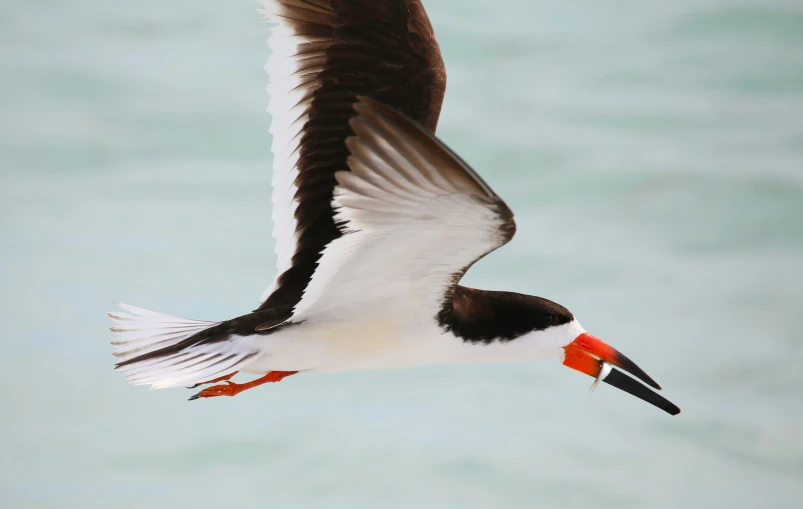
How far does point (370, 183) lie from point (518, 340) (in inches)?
38.8

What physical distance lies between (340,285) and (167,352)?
22.8 inches

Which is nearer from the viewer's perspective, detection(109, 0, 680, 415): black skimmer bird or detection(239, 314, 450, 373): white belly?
detection(109, 0, 680, 415): black skimmer bird

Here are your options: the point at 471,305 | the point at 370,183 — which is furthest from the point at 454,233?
the point at 471,305

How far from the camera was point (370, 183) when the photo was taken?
8.95ft

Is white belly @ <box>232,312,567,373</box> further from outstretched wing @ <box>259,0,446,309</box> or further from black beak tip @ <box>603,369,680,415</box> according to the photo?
black beak tip @ <box>603,369,680,415</box>

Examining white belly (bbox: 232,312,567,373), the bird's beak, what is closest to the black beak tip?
the bird's beak

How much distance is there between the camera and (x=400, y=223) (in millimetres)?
2881

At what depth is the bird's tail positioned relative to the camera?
329 centimetres

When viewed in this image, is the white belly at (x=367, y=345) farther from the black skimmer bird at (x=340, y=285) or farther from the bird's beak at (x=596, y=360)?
the bird's beak at (x=596, y=360)

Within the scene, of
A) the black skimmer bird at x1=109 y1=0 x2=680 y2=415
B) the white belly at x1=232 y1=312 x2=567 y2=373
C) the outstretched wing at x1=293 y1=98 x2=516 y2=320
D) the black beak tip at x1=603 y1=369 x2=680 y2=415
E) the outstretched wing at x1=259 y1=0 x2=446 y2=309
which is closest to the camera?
the outstretched wing at x1=293 y1=98 x2=516 y2=320

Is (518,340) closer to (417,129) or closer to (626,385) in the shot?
(626,385)

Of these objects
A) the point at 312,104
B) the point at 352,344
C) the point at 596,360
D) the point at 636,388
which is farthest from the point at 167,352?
the point at 636,388

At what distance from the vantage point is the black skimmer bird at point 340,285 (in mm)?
3225

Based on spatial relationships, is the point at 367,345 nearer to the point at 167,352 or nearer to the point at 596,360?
the point at 167,352
